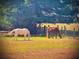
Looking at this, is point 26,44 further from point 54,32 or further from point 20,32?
point 54,32

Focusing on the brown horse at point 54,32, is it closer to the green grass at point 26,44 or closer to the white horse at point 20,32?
the green grass at point 26,44

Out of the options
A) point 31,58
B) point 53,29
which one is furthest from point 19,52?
point 53,29

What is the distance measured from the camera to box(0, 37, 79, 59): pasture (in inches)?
202

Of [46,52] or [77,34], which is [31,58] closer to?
[46,52]

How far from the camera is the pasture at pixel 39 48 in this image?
5.14m

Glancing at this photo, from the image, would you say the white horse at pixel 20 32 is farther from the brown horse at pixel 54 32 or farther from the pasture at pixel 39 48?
the brown horse at pixel 54 32

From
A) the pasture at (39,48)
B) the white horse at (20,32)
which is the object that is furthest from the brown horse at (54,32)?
the white horse at (20,32)

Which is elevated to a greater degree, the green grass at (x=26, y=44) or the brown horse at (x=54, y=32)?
the brown horse at (x=54, y=32)

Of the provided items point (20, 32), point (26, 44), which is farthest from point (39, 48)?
point (20, 32)

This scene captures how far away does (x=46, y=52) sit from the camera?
16.9 feet

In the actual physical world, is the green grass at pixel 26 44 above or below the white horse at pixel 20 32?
below

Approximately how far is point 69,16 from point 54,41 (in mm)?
329

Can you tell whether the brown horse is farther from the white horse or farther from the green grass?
the white horse

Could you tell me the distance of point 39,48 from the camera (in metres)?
5.14
